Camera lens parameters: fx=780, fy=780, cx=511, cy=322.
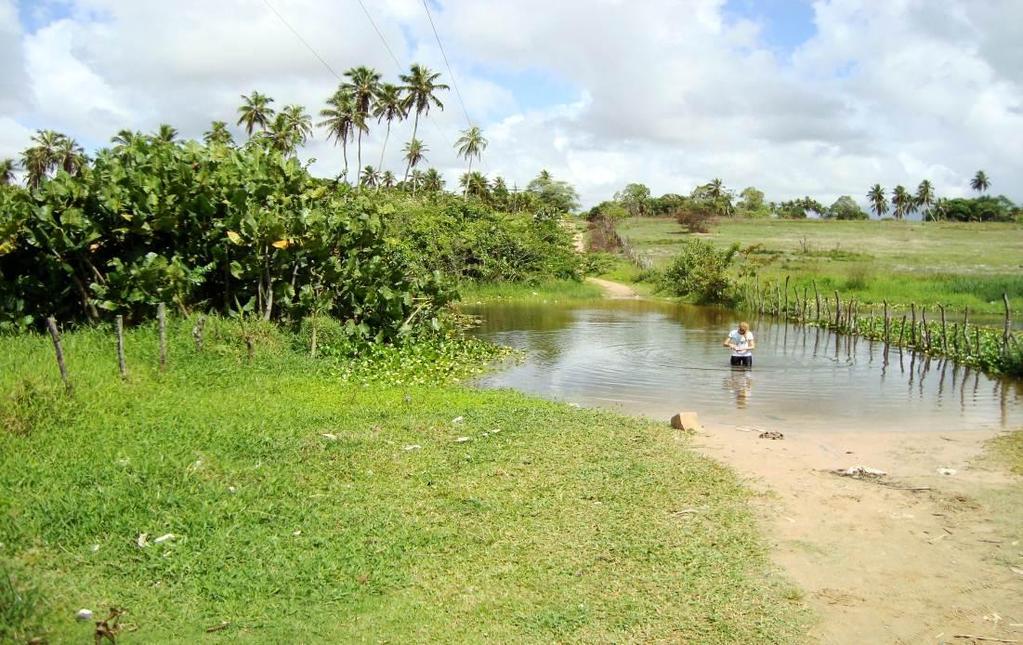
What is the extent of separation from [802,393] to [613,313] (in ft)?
58.0

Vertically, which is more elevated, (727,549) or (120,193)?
(120,193)

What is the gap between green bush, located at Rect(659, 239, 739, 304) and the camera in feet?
127

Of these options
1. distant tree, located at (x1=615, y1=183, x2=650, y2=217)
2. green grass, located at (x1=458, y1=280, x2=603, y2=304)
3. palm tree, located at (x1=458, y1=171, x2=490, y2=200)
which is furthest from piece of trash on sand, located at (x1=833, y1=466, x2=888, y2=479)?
distant tree, located at (x1=615, y1=183, x2=650, y2=217)

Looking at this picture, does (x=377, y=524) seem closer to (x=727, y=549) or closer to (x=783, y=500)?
(x=727, y=549)

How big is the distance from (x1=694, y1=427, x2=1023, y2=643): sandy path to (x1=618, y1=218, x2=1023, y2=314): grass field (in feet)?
90.1

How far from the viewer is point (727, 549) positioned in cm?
670

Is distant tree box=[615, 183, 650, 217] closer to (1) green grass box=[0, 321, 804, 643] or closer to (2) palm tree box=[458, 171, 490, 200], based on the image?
(2) palm tree box=[458, 171, 490, 200]

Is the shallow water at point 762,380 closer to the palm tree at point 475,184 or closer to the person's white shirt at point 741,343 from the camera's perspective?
the person's white shirt at point 741,343

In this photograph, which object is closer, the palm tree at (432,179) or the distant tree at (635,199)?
the palm tree at (432,179)

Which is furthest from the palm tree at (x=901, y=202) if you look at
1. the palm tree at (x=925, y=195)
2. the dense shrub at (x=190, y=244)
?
the dense shrub at (x=190, y=244)

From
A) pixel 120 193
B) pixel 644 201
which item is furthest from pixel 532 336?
pixel 644 201

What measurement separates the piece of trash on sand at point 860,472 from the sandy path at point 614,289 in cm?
3259

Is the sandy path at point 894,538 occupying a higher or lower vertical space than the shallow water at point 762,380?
higher

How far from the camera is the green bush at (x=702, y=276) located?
38719 mm
